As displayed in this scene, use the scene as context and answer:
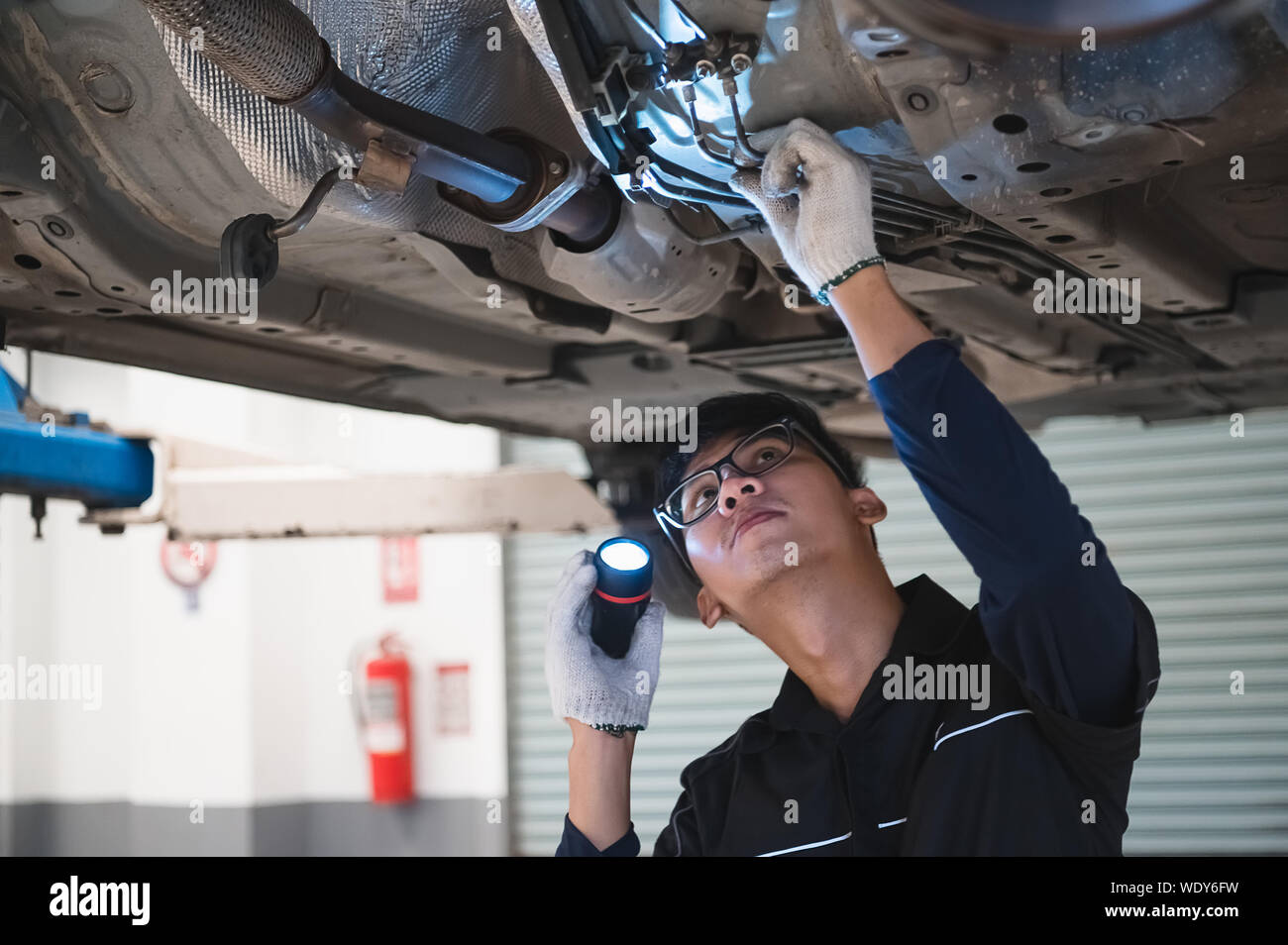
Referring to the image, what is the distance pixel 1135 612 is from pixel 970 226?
509mm

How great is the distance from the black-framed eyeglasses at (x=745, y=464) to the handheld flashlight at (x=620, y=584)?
0.13 meters

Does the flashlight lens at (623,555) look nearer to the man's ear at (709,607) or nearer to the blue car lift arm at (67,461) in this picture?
the man's ear at (709,607)

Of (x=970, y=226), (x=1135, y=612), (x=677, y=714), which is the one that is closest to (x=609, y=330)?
(x=970, y=226)

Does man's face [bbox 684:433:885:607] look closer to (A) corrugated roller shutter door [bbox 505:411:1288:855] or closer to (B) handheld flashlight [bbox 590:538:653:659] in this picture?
(B) handheld flashlight [bbox 590:538:653:659]

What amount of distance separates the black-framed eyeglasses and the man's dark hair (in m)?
0.01

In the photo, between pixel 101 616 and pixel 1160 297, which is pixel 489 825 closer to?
pixel 101 616

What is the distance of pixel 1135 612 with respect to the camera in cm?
133

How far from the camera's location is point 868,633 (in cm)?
156

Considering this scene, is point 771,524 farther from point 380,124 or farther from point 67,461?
point 67,461

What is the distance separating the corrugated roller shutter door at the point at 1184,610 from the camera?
3.61 m

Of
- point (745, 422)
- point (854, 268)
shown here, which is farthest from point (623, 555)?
point (854, 268)

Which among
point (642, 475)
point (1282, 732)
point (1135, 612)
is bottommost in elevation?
point (1282, 732)

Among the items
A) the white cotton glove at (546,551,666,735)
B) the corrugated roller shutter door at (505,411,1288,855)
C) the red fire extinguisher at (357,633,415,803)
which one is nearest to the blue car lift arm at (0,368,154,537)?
the white cotton glove at (546,551,666,735)

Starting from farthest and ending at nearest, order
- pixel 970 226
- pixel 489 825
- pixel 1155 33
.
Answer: pixel 489 825 → pixel 970 226 → pixel 1155 33
